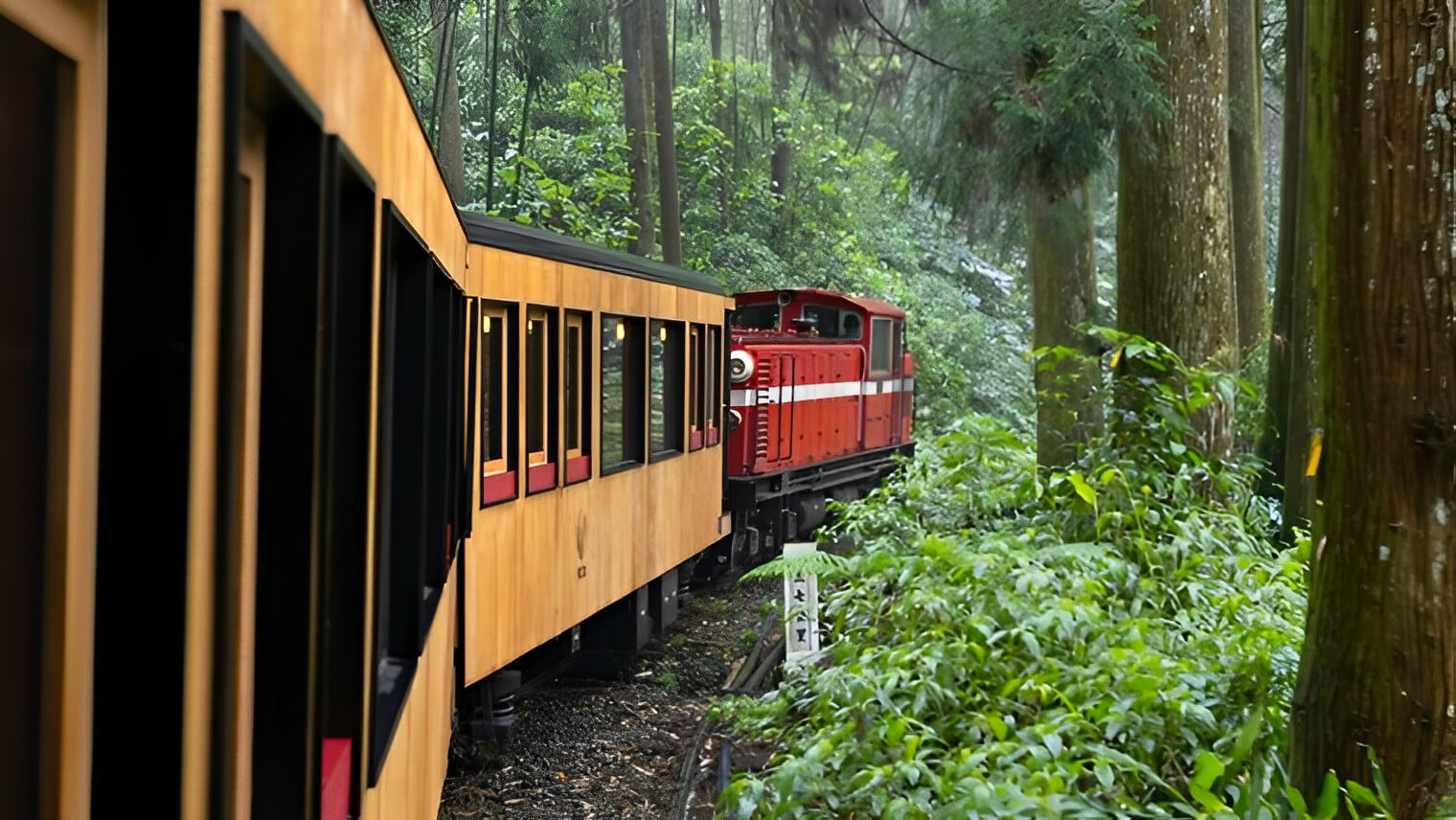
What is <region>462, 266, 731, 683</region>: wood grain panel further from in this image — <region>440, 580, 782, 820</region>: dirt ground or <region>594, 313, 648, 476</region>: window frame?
<region>440, 580, 782, 820</region>: dirt ground

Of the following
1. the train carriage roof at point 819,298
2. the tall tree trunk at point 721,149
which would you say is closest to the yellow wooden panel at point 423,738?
the train carriage roof at point 819,298

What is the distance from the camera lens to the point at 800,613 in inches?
304

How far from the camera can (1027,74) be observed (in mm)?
11562

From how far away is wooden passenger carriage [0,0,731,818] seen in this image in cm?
106

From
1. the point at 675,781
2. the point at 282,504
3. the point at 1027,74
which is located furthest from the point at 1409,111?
the point at 1027,74

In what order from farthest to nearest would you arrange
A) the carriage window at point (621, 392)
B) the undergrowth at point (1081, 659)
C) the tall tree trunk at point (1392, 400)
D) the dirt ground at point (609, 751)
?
the carriage window at point (621, 392) < the dirt ground at point (609, 751) < the undergrowth at point (1081, 659) < the tall tree trunk at point (1392, 400)

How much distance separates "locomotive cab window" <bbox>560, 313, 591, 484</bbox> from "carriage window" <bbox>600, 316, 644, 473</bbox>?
33 centimetres

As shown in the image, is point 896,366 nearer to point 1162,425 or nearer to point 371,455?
point 1162,425

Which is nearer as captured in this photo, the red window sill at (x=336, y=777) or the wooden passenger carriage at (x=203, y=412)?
the wooden passenger carriage at (x=203, y=412)

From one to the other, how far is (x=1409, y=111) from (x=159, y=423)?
12.6ft

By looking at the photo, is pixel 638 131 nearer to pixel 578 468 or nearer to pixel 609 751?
pixel 578 468

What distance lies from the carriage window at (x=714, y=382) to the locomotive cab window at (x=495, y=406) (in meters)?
4.79

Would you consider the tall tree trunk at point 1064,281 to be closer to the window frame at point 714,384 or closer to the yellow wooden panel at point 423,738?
the window frame at point 714,384

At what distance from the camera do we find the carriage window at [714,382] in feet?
38.9
